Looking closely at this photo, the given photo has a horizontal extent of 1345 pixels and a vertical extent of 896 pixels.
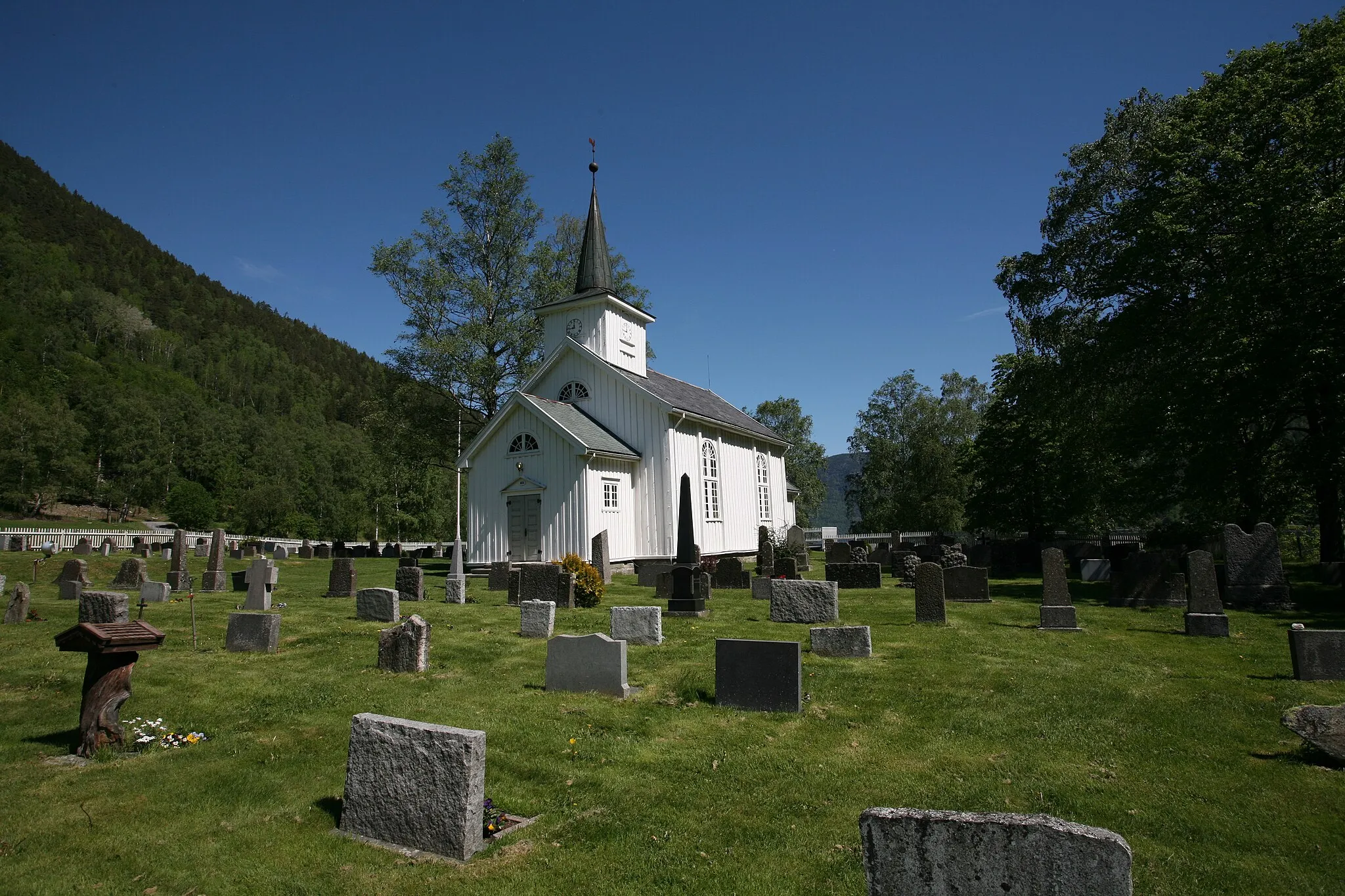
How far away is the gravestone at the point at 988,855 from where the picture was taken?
2.61 m

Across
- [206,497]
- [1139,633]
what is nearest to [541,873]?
[1139,633]

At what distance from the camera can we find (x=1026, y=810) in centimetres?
496

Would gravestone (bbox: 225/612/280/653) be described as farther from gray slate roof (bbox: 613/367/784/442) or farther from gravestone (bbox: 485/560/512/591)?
gray slate roof (bbox: 613/367/784/442)

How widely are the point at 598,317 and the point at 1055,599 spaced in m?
19.0

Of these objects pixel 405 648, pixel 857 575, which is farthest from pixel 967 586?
pixel 405 648

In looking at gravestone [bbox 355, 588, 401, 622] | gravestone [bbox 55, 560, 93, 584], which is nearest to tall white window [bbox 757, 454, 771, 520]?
gravestone [bbox 355, 588, 401, 622]

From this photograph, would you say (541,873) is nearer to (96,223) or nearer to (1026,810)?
(1026,810)

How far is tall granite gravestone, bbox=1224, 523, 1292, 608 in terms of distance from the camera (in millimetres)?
13422

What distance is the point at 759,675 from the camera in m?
7.33

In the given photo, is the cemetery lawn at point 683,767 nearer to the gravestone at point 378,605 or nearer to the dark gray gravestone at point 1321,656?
the dark gray gravestone at point 1321,656

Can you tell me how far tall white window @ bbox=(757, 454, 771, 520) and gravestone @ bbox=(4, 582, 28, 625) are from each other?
2339 centimetres

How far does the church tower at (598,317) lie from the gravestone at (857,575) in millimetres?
11625

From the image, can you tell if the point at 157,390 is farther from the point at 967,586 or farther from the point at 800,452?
the point at 967,586

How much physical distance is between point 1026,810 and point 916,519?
46.2 metres
